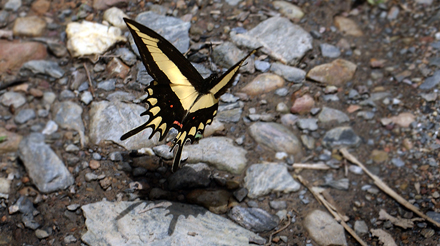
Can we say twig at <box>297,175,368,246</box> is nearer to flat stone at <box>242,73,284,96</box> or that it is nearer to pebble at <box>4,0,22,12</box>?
flat stone at <box>242,73,284,96</box>

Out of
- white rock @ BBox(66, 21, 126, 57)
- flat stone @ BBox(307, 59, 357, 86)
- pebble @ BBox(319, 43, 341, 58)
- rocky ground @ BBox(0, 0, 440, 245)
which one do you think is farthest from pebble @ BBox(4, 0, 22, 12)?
pebble @ BBox(319, 43, 341, 58)

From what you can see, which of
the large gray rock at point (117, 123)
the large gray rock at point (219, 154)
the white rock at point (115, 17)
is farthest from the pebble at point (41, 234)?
the white rock at point (115, 17)

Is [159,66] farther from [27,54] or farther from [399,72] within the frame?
[399,72]

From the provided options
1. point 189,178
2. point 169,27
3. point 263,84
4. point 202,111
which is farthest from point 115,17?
point 189,178

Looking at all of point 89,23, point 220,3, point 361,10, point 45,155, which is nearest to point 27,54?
point 89,23

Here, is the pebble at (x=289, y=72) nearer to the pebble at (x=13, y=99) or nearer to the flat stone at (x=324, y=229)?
the flat stone at (x=324, y=229)

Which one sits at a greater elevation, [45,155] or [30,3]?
[30,3]
